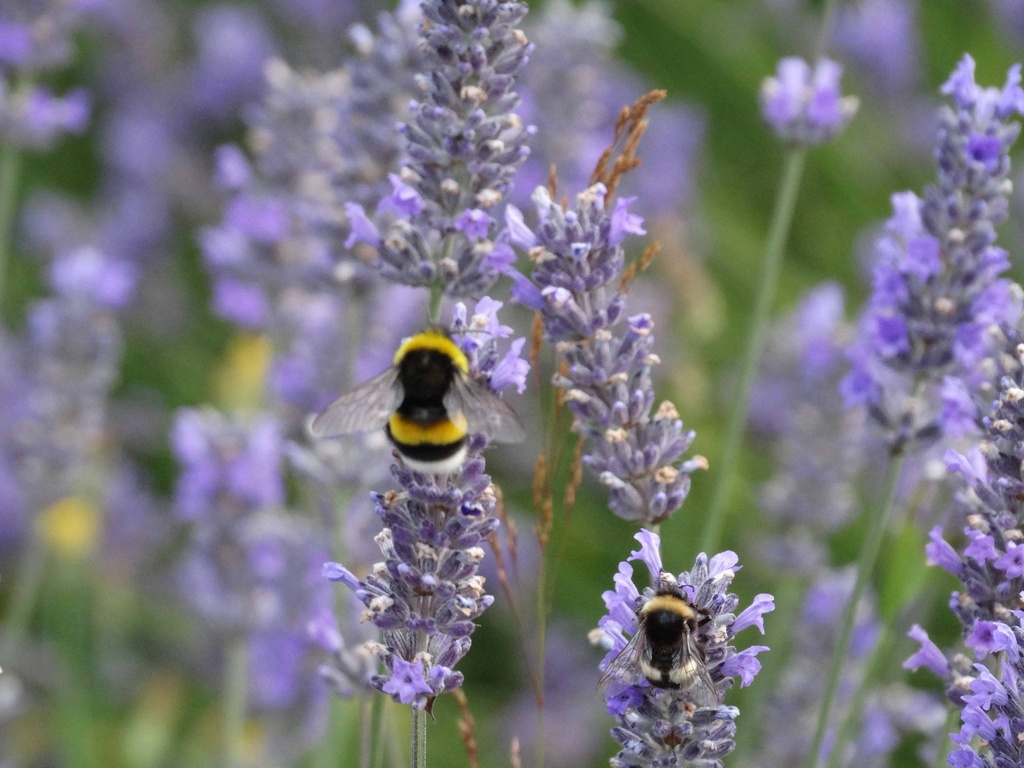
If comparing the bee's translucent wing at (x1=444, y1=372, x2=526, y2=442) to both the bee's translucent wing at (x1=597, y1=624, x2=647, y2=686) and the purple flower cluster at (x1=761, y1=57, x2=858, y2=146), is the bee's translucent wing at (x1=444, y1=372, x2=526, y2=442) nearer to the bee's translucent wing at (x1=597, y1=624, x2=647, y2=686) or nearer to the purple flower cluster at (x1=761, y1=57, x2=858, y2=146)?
the bee's translucent wing at (x1=597, y1=624, x2=647, y2=686)

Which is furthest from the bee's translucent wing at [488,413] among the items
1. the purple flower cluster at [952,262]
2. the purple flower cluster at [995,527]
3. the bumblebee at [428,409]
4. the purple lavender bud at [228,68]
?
the purple lavender bud at [228,68]

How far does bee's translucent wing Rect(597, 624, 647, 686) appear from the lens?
1.34 meters

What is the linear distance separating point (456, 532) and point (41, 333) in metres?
1.87

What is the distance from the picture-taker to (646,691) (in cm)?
137

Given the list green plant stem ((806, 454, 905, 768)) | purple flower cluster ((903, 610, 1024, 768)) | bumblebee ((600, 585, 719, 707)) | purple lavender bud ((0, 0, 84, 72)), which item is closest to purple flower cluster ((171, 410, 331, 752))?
purple lavender bud ((0, 0, 84, 72))

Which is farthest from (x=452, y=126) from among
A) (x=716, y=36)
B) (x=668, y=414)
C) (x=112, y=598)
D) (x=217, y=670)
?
(x=716, y=36)

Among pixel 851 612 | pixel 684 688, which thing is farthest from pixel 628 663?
pixel 851 612

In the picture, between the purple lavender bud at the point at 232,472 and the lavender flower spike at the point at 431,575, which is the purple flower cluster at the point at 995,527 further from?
the purple lavender bud at the point at 232,472

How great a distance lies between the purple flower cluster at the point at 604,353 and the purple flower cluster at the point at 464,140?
0.26 feet

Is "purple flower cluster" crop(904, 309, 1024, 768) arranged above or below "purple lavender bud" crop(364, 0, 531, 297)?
below

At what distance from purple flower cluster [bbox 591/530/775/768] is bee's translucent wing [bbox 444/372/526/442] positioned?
19cm

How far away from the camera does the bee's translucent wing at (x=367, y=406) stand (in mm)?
1616

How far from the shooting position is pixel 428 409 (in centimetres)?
153

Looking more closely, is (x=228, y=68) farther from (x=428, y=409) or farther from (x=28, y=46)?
(x=428, y=409)
